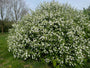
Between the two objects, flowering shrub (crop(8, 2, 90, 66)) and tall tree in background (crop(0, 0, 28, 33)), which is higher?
tall tree in background (crop(0, 0, 28, 33))

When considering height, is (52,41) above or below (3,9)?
below

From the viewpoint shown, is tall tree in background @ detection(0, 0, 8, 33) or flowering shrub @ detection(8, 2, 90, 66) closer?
flowering shrub @ detection(8, 2, 90, 66)

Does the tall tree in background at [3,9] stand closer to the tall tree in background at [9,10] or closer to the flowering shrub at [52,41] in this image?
the tall tree in background at [9,10]

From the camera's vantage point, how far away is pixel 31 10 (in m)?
5.82

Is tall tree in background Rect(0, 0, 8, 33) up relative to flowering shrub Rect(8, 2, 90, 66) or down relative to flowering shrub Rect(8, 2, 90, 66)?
up

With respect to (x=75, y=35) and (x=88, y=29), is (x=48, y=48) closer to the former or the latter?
(x=75, y=35)

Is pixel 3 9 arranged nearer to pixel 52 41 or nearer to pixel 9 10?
pixel 9 10

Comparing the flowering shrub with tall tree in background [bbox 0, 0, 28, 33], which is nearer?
the flowering shrub

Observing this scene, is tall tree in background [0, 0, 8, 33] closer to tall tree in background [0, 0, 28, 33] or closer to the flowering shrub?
tall tree in background [0, 0, 28, 33]

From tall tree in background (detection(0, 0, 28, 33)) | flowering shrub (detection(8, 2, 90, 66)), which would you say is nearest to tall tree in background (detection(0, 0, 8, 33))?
tall tree in background (detection(0, 0, 28, 33))

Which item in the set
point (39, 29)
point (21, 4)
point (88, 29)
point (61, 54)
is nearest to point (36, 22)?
point (39, 29)

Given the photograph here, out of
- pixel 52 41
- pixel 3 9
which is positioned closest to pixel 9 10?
pixel 3 9

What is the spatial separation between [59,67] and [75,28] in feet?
6.99

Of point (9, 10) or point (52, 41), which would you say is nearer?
point (52, 41)
